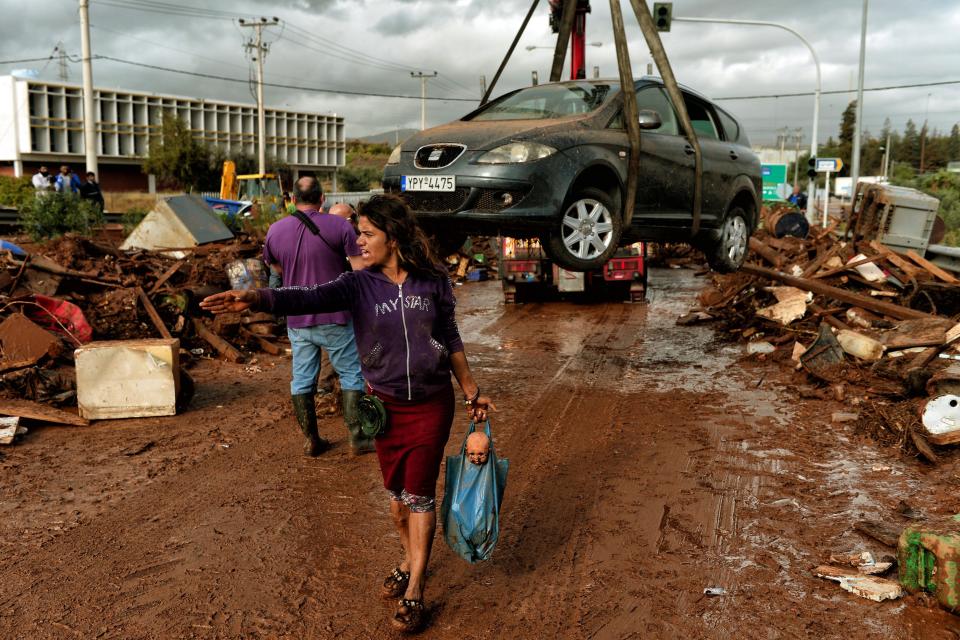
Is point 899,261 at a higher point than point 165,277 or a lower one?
higher

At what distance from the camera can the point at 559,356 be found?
10.1 metres

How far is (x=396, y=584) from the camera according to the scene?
12.9ft

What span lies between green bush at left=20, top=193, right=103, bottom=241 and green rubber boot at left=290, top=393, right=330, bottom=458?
35.0 ft

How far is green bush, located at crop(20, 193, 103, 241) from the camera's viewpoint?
580 inches

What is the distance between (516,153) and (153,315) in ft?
16.5

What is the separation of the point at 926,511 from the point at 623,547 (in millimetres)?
2048

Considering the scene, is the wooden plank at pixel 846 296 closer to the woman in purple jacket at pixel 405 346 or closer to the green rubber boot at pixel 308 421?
the green rubber boot at pixel 308 421

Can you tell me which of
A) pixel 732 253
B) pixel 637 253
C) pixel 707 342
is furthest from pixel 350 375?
pixel 637 253

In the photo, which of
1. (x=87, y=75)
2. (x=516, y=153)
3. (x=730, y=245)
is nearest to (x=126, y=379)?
(x=516, y=153)

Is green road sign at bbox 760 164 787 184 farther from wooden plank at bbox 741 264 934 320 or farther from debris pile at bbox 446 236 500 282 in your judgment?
wooden plank at bbox 741 264 934 320

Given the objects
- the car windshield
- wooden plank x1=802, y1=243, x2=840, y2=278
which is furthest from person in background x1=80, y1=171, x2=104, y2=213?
wooden plank x1=802, y1=243, x2=840, y2=278

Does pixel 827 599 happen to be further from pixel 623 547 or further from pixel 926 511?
pixel 926 511

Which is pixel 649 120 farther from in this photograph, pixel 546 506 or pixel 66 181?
pixel 66 181

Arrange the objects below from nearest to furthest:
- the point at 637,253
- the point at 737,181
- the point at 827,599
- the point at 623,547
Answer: the point at 827,599 → the point at 623,547 → the point at 737,181 → the point at 637,253
